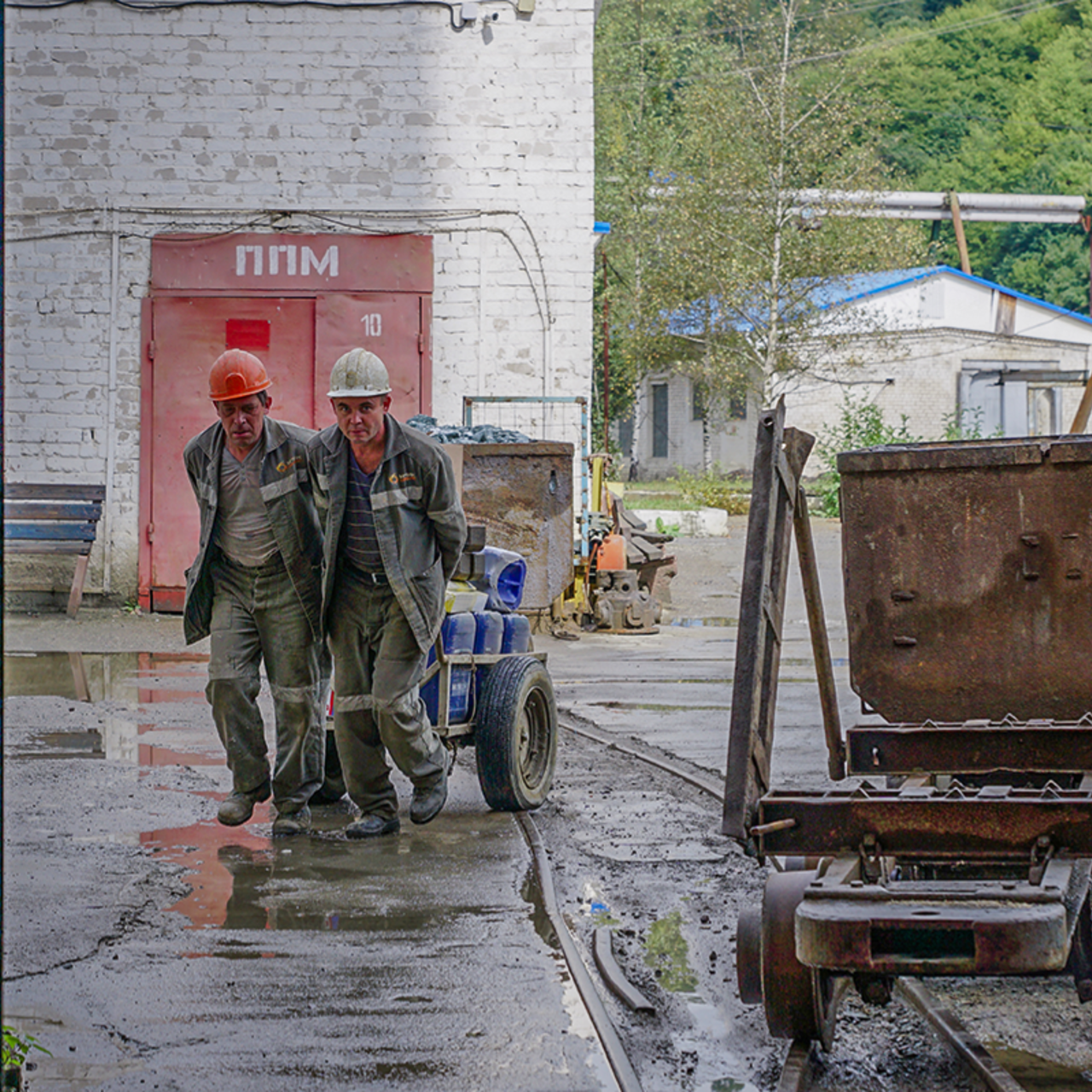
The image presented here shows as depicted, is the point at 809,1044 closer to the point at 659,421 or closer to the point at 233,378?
the point at 233,378

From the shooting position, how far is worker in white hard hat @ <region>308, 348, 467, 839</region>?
631cm

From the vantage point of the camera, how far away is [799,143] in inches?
1481

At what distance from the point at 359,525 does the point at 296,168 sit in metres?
10.0

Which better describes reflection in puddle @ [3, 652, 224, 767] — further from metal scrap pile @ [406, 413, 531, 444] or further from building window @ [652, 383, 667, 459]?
building window @ [652, 383, 667, 459]

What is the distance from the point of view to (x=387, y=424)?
638 centimetres

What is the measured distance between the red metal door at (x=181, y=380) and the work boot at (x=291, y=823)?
927 centimetres

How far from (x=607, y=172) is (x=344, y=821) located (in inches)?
1756

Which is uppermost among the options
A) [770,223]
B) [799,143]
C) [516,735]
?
[799,143]

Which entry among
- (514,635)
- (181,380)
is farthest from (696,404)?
(514,635)

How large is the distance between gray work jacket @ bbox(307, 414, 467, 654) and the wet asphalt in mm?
1023

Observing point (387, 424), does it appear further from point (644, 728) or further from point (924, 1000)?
point (644, 728)

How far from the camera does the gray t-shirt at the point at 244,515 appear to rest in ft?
21.4

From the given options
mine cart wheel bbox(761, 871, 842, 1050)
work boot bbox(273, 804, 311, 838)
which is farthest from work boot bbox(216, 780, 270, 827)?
mine cart wheel bbox(761, 871, 842, 1050)

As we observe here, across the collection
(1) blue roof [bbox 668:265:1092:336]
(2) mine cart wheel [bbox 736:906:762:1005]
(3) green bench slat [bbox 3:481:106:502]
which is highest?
(1) blue roof [bbox 668:265:1092:336]
